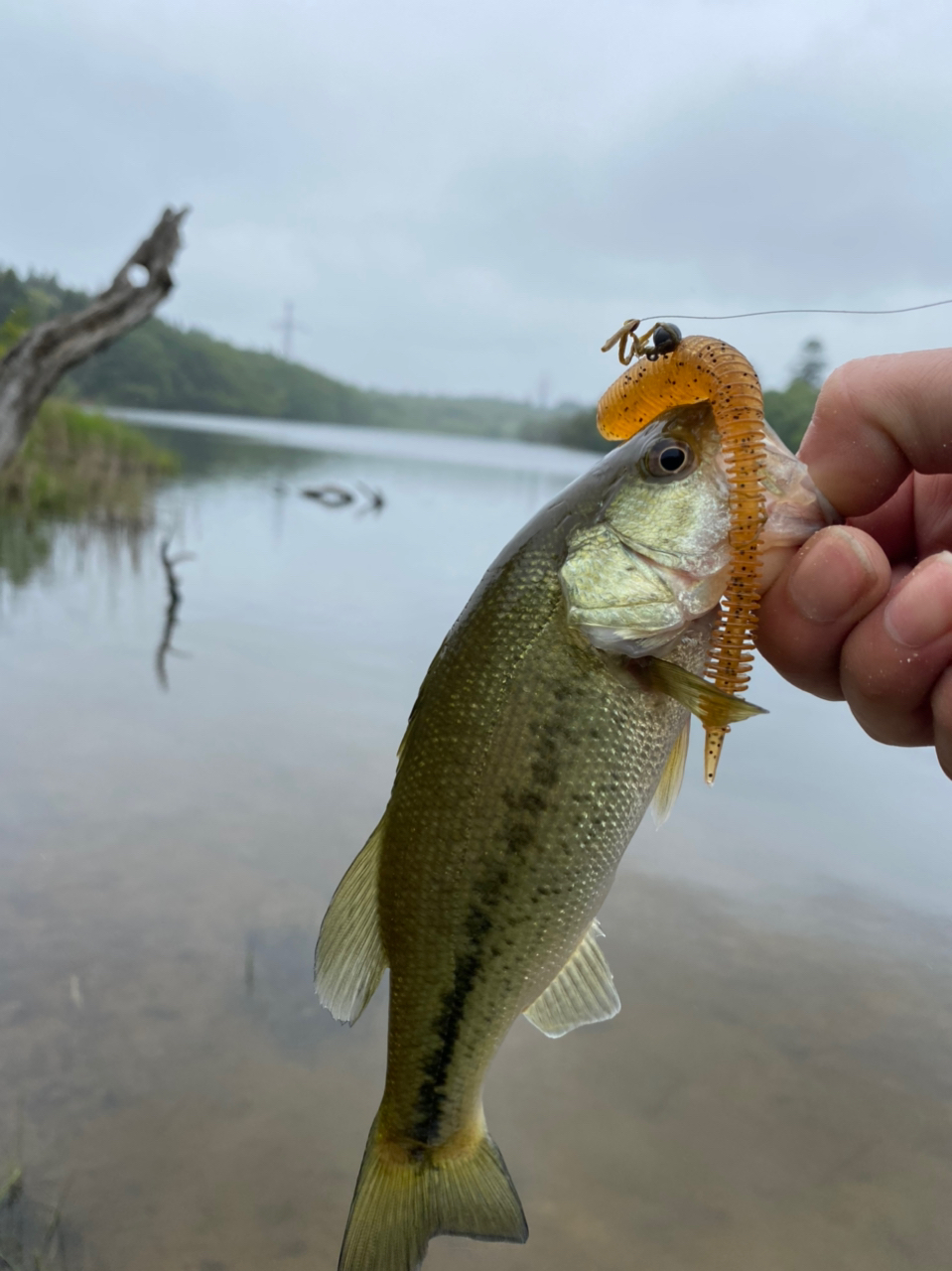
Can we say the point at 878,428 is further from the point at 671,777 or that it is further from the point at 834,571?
the point at 671,777

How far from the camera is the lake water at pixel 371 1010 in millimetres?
3223

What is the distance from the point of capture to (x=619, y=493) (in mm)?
1932

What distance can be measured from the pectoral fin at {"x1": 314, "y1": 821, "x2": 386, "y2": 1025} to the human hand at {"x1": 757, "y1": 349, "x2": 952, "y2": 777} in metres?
1.22

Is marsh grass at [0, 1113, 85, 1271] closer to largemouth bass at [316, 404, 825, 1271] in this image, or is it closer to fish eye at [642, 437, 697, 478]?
largemouth bass at [316, 404, 825, 1271]

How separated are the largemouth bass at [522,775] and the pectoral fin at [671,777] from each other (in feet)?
0.05

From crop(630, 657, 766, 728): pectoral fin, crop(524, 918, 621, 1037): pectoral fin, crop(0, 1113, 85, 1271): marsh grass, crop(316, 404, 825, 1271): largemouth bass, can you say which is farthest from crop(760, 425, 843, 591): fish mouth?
crop(0, 1113, 85, 1271): marsh grass

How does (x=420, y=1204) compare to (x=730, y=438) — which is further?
(x=420, y=1204)

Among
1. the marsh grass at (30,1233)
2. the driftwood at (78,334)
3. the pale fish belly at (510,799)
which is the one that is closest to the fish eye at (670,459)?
the pale fish belly at (510,799)

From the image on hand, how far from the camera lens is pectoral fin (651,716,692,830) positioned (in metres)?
2.07

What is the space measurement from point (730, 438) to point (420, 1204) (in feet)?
6.53

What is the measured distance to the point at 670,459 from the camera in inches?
74.3

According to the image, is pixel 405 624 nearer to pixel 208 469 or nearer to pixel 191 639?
pixel 191 639

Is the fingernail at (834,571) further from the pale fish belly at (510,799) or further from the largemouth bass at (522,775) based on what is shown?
the pale fish belly at (510,799)

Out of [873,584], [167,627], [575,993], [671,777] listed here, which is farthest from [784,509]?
[167,627]
